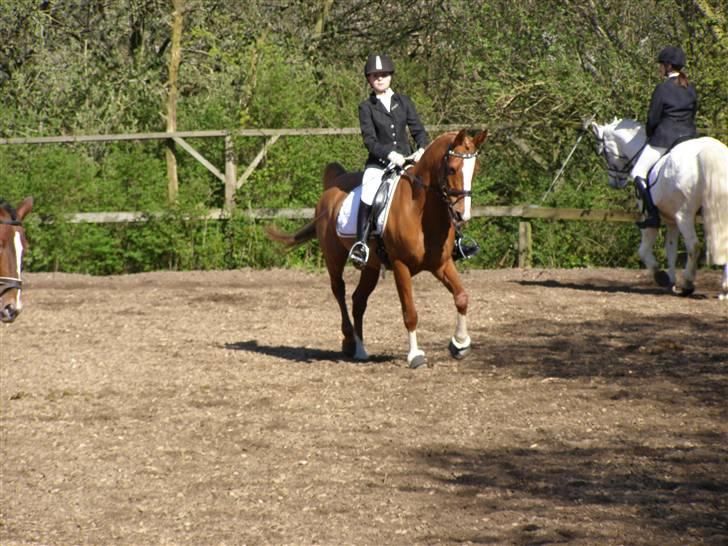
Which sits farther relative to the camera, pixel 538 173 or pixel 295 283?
pixel 538 173

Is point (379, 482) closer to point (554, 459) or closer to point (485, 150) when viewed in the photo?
point (554, 459)

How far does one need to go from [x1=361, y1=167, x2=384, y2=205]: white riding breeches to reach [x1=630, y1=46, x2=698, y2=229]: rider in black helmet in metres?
5.04

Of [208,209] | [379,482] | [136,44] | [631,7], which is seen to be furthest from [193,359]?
[136,44]

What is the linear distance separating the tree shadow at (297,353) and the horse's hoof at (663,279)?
5051 mm

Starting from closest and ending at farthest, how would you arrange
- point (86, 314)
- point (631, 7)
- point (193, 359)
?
point (193, 359) < point (86, 314) < point (631, 7)

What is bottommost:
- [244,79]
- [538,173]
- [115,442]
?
[115,442]

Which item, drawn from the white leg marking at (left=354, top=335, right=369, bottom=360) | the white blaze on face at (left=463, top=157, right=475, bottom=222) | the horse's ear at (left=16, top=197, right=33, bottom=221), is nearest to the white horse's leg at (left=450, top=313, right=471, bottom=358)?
the white leg marking at (left=354, top=335, right=369, bottom=360)

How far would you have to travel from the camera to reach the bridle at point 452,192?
10.6 metres

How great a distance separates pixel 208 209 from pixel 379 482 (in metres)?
12.2

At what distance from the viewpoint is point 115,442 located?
9328 millimetres

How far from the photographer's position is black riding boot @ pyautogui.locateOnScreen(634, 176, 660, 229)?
15672 millimetres

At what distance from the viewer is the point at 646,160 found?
51.9 feet

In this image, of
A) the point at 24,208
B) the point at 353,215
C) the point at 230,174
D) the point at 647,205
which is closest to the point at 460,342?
the point at 353,215

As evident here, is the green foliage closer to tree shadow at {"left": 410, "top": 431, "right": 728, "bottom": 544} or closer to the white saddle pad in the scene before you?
the white saddle pad
